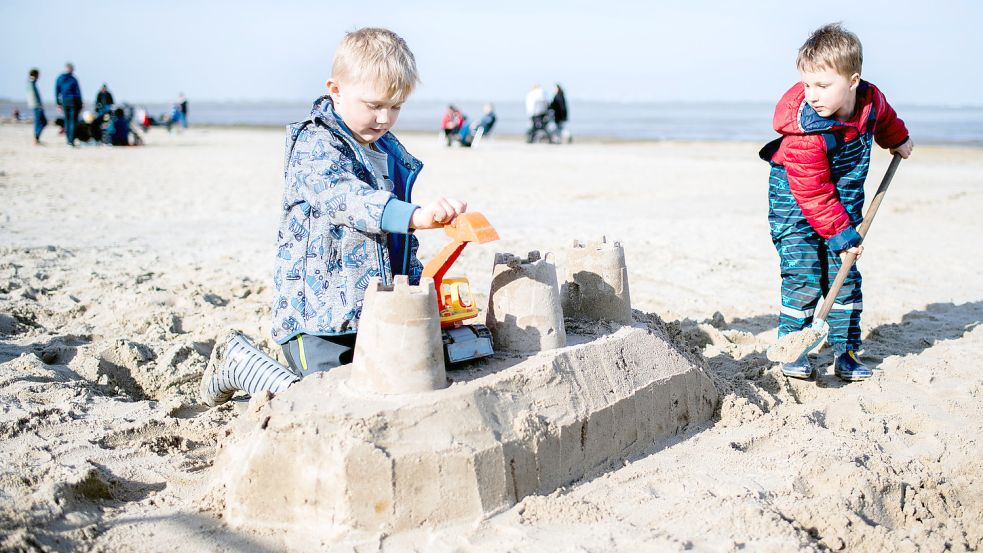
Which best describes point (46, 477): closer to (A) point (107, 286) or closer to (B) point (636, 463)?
(B) point (636, 463)

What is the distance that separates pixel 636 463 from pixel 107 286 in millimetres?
3587

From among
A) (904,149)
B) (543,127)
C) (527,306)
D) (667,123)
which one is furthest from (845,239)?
(667,123)

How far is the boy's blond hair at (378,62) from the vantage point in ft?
8.98

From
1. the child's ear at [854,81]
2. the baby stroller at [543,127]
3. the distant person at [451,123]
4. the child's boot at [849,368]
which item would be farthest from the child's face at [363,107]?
the baby stroller at [543,127]

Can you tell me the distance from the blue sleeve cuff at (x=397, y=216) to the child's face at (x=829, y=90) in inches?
77.4

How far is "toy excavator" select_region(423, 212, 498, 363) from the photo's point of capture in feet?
8.09

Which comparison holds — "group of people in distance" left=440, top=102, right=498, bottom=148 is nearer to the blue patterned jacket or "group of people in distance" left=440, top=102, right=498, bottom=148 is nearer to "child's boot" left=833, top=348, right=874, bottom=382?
"child's boot" left=833, top=348, right=874, bottom=382

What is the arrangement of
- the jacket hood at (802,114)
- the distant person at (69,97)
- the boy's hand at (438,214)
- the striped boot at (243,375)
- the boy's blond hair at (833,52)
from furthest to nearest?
the distant person at (69,97), the jacket hood at (802,114), the boy's blond hair at (833,52), the striped boot at (243,375), the boy's hand at (438,214)

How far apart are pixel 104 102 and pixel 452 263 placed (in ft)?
56.0

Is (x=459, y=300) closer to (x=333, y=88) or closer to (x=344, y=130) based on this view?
(x=344, y=130)

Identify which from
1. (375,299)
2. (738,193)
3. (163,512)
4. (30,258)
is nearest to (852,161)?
(375,299)

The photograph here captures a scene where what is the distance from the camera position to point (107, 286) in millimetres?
4984

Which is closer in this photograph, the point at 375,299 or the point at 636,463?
the point at 375,299

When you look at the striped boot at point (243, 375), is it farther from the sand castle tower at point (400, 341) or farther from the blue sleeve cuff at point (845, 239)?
the blue sleeve cuff at point (845, 239)
